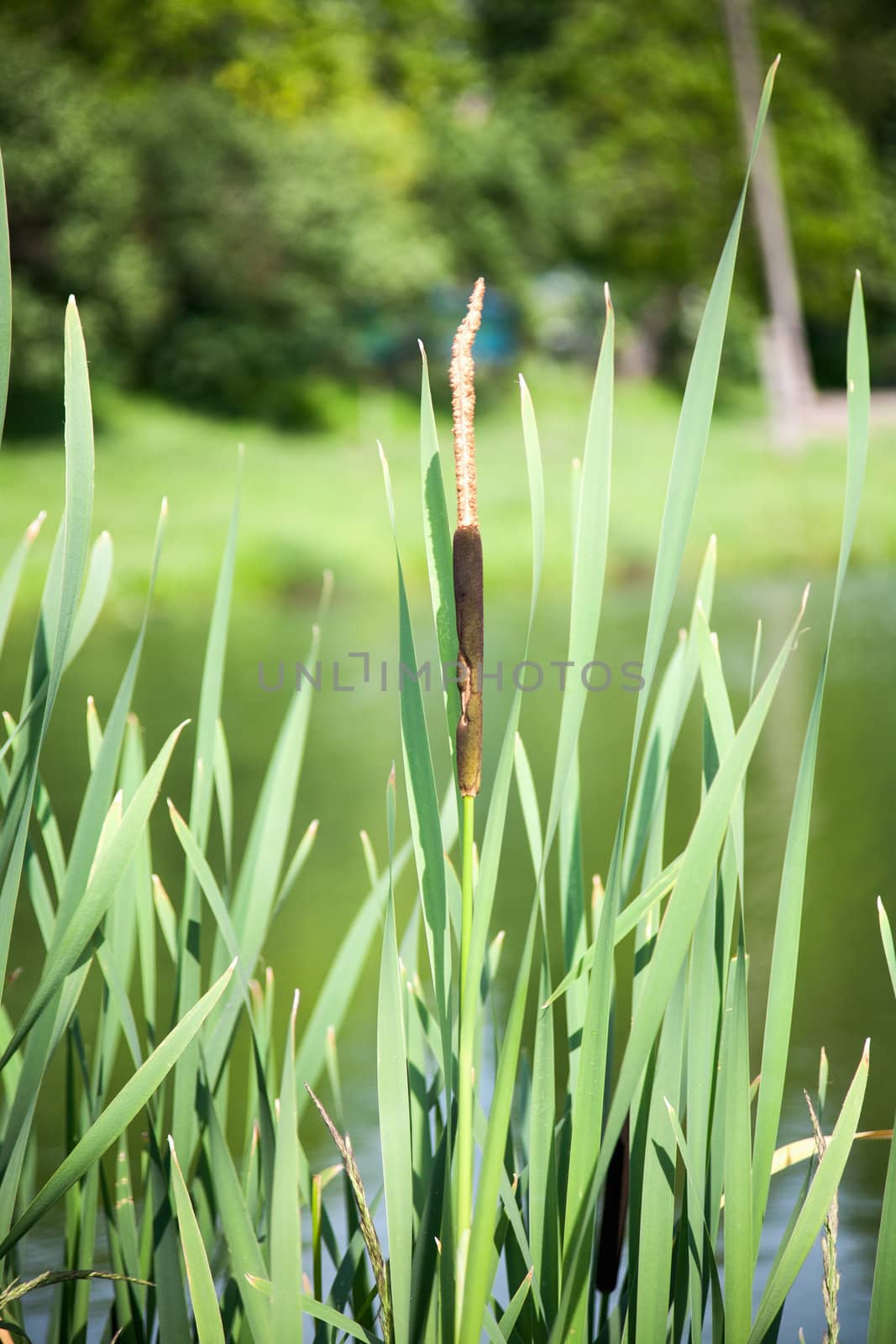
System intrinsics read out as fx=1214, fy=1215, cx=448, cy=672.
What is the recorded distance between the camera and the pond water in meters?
0.77

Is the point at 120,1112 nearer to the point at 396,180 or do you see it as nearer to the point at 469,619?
the point at 469,619

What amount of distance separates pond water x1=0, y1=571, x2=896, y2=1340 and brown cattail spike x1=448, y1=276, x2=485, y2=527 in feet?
1.55

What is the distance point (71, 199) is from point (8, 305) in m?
5.12

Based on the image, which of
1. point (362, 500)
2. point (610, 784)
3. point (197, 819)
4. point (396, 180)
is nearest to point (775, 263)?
point (396, 180)

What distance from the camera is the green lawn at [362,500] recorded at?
10.6 ft

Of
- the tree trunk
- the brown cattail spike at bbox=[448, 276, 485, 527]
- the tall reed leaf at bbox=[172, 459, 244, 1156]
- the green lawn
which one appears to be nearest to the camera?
the brown cattail spike at bbox=[448, 276, 485, 527]

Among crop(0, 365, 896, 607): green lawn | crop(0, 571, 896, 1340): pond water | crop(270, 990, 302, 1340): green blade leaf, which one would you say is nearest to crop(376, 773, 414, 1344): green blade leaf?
crop(270, 990, 302, 1340): green blade leaf

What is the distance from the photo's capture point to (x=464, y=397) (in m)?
0.21

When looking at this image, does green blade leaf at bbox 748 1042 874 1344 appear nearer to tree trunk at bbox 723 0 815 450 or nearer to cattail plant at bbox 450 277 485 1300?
cattail plant at bbox 450 277 485 1300

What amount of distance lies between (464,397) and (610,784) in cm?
136

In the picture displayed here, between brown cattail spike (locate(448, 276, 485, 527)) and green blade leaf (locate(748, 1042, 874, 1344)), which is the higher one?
brown cattail spike (locate(448, 276, 485, 527))

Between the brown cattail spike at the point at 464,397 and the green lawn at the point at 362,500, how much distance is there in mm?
2479

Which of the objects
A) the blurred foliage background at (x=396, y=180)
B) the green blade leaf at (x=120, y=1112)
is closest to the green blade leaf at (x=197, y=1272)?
the green blade leaf at (x=120, y=1112)

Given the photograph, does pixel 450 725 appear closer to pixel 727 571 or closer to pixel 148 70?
pixel 727 571
